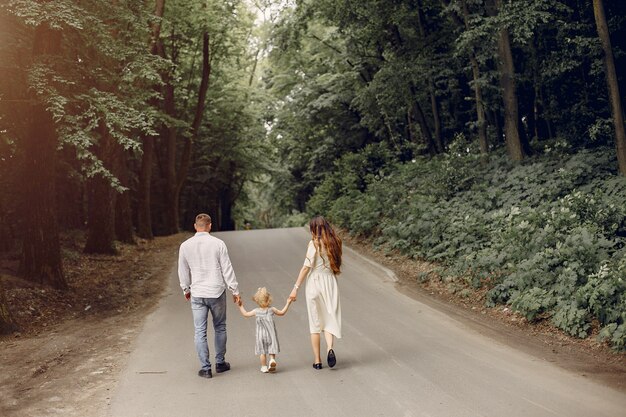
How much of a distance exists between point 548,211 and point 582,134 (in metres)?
6.56

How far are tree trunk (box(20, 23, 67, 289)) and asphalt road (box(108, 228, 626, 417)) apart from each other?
3596mm

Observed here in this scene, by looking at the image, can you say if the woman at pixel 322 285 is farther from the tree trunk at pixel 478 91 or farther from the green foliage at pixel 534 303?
the tree trunk at pixel 478 91

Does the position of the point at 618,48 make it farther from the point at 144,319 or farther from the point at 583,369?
the point at 144,319

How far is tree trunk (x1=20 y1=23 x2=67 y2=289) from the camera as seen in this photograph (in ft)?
43.4

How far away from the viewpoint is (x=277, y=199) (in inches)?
1729

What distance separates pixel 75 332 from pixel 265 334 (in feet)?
15.9

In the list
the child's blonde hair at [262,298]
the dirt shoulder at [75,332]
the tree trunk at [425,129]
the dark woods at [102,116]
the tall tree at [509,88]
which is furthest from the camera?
the tree trunk at [425,129]

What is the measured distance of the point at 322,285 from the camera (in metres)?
7.96

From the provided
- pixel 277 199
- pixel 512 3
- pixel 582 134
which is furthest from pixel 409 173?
pixel 277 199

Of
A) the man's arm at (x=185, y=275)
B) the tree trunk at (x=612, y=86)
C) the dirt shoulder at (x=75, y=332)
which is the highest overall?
the tree trunk at (x=612, y=86)

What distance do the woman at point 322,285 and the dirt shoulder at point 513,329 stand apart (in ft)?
9.76

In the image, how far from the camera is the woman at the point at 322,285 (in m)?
7.88

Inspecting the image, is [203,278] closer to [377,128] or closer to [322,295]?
[322,295]

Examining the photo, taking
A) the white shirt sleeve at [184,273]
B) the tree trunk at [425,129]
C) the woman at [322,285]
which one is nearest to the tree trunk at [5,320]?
the white shirt sleeve at [184,273]
